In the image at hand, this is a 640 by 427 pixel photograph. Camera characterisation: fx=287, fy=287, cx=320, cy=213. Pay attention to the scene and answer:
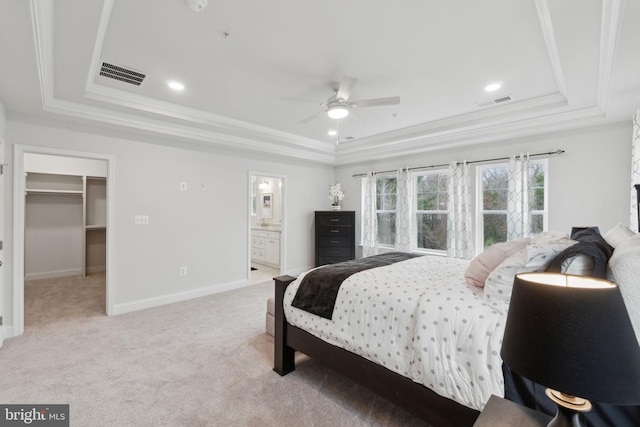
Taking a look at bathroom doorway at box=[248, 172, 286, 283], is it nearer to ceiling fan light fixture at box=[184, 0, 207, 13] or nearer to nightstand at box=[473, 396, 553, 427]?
ceiling fan light fixture at box=[184, 0, 207, 13]

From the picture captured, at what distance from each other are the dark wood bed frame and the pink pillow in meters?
0.72

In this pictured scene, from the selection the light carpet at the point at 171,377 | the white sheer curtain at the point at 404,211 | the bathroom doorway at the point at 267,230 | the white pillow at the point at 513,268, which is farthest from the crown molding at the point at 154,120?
the white pillow at the point at 513,268

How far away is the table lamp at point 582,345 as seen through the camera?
63 centimetres

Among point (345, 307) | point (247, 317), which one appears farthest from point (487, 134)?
point (247, 317)

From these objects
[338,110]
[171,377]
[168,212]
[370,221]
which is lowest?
[171,377]

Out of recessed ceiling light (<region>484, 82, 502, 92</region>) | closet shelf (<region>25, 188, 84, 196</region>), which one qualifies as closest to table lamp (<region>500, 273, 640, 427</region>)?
recessed ceiling light (<region>484, 82, 502, 92</region>)

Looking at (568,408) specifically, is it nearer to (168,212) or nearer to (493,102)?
(493,102)

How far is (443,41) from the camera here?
2.24 meters

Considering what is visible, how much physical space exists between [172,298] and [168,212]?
123 centimetres

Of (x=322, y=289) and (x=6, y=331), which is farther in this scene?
(x=6, y=331)

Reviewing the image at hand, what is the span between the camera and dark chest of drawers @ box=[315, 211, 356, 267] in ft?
18.6

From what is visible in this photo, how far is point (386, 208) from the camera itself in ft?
18.7

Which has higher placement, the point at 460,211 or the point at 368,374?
the point at 460,211

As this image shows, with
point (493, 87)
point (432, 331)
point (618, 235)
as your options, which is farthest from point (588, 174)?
point (432, 331)
